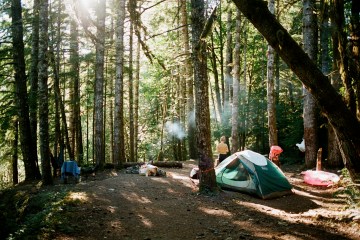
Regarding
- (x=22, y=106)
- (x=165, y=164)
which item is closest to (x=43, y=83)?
(x=22, y=106)

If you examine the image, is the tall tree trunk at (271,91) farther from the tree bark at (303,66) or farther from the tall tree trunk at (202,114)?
the tree bark at (303,66)

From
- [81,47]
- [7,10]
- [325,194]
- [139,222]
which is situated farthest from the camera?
[81,47]

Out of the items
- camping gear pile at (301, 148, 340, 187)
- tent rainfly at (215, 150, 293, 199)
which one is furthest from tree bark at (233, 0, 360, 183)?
camping gear pile at (301, 148, 340, 187)

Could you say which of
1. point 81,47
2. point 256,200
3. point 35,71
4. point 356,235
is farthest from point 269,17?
point 81,47

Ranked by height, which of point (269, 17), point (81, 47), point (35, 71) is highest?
point (81, 47)

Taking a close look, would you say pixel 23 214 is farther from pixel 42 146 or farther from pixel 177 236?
pixel 177 236

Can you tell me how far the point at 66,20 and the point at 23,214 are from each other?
45.0 ft

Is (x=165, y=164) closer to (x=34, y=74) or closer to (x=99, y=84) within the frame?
(x=99, y=84)

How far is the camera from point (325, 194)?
10836 mm

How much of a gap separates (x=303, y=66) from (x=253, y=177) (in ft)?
22.0

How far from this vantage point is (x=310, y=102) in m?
14.2

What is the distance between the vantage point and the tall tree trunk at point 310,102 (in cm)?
1380

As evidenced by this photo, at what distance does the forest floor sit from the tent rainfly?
29cm

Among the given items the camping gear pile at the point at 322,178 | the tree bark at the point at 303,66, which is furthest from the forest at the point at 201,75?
the camping gear pile at the point at 322,178
